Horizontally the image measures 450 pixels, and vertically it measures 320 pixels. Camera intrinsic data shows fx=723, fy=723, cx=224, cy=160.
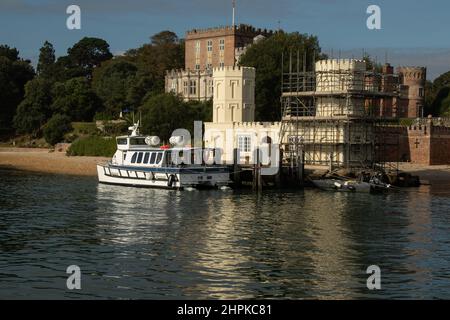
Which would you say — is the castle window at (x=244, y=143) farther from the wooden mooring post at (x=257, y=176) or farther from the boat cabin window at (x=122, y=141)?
the boat cabin window at (x=122, y=141)

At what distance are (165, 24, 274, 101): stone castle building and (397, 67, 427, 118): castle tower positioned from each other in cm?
2343

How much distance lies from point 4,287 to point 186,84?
94440mm

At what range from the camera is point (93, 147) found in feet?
299

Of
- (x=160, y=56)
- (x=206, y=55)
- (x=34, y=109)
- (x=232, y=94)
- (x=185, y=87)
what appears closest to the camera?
(x=232, y=94)

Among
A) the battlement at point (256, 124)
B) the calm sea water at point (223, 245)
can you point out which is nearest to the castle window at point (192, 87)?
the battlement at point (256, 124)

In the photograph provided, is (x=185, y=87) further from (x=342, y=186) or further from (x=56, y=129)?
(x=342, y=186)

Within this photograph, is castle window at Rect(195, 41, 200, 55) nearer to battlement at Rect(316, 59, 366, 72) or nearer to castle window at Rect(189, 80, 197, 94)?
castle window at Rect(189, 80, 197, 94)

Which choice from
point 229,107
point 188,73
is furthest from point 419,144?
point 188,73

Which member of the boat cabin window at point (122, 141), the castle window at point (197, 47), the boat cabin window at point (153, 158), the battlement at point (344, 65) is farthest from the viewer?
the castle window at point (197, 47)

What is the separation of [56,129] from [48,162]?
18822mm

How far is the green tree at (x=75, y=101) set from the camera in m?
112

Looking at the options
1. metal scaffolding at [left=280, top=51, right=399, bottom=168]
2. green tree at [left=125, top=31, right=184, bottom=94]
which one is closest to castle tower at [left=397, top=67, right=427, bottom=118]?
metal scaffolding at [left=280, top=51, right=399, bottom=168]

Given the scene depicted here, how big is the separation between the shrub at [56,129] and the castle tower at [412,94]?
4878 cm
